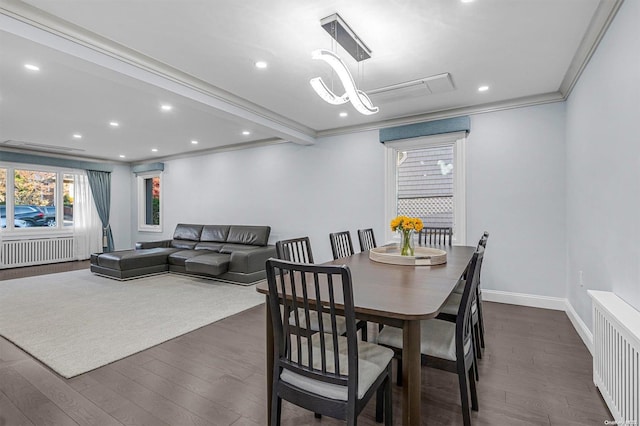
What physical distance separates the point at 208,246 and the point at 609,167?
236 inches

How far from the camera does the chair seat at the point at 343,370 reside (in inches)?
51.8

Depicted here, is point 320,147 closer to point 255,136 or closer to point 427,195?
point 255,136

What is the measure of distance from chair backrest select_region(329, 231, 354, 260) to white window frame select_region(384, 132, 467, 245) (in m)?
1.55

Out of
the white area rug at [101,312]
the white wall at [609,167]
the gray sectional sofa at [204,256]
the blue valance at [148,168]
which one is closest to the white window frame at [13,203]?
the blue valance at [148,168]

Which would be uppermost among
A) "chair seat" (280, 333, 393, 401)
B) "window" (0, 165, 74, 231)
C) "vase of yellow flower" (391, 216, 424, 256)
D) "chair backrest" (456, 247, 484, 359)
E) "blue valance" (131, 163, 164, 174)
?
"blue valance" (131, 163, 164, 174)

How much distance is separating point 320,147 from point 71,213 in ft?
21.2

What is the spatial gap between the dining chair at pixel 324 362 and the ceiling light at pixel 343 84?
139 cm

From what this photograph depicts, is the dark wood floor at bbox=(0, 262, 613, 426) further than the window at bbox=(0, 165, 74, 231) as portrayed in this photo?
No

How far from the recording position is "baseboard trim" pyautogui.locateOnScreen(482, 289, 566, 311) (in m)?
3.65

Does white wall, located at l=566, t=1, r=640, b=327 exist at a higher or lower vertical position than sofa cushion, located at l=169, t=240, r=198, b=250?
higher

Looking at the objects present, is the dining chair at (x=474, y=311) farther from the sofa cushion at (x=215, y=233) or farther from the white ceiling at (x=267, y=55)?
the sofa cushion at (x=215, y=233)

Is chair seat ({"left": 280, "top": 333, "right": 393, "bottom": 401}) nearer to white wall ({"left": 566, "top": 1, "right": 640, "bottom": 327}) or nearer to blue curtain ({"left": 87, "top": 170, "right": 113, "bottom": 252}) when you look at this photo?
white wall ({"left": 566, "top": 1, "right": 640, "bottom": 327})

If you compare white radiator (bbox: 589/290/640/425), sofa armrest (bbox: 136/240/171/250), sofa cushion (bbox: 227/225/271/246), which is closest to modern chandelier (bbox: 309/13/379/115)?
white radiator (bbox: 589/290/640/425)

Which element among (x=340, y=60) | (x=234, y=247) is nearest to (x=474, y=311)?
(x=340, y=60)
